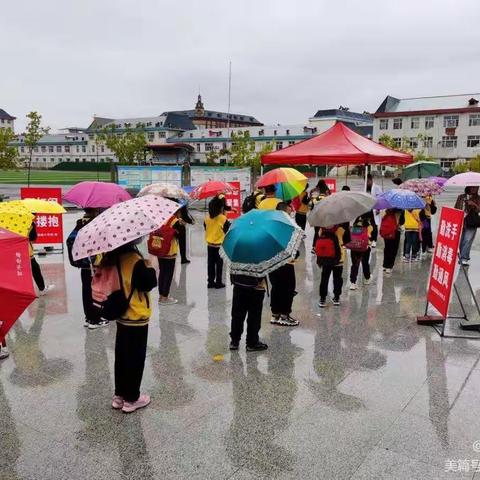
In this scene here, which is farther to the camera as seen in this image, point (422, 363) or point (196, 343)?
point (196, 343)

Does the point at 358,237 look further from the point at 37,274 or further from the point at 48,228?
the point at 48,228

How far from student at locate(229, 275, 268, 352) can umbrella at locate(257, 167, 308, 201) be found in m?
2.36

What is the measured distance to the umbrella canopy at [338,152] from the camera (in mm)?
8883

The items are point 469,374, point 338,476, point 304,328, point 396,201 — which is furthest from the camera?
point 396,201

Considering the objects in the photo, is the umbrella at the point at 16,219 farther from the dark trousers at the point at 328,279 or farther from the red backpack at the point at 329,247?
the dark trousers at the point at 328,279

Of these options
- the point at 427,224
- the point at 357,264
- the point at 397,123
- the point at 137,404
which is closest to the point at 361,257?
the point at 357,264

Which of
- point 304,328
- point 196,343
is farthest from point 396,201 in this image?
point 196,343

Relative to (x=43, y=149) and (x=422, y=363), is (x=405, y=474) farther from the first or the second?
(x=43, y=149)

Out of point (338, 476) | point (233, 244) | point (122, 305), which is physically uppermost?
point (233, 244)

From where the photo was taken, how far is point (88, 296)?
5680 mm

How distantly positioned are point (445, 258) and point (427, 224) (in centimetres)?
501

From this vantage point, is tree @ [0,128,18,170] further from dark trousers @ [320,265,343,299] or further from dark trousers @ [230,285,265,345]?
dark trousers @ [230,285,265,345]

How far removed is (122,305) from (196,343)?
1.95m

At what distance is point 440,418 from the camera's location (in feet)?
12.2
